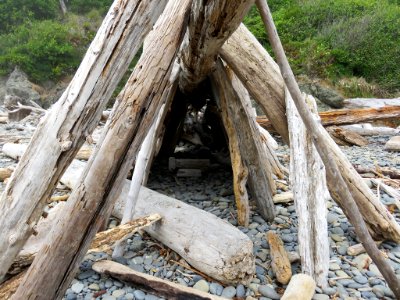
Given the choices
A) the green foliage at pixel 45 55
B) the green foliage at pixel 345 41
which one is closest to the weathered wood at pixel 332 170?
the green foliage at pixel 345 41


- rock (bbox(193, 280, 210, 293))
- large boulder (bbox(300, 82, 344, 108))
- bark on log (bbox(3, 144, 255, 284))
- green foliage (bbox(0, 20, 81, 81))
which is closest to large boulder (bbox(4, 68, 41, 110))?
green foliage (bbox(0, 20, 81, 81))

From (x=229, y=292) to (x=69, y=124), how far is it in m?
1.50

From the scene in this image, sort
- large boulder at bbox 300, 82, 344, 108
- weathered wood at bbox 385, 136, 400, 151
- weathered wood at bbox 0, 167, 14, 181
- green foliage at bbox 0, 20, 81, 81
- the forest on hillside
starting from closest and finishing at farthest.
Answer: weathered wood at bbox 0, 167, 14, 181 → weathered wood at bbox 385, 136, 400, 151 → large boulder at bbox 300, 82, 344, 108 → the forest on hillside → green foliage at bbox 0, 20, 81, 81

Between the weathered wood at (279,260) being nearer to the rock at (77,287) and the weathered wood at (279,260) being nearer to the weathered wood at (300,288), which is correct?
the weathered wood at (300,288)

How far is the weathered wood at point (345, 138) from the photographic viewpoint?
6.71m

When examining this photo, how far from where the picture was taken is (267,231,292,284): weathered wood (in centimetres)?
207

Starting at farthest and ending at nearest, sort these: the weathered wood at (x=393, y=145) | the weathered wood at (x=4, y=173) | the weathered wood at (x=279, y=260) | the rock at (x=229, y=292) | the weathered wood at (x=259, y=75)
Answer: the weathered wood at (x=393, y=145) → the weathered wood at (x=4, y=173) → the weathered wood at (x=259, y=75) → the weathered wood at (x=279, y=260) → the rock at (x=229, y=292)

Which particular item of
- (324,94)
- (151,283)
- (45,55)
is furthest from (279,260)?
(45,55)

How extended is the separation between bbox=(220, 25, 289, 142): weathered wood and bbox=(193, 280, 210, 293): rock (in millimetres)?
1350

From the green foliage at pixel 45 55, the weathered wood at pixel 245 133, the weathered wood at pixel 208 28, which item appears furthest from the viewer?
the green foliage at pixel 45 55

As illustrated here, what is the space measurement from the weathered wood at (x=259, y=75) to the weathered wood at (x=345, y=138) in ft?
16.1

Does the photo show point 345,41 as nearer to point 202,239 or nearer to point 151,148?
point 151,148

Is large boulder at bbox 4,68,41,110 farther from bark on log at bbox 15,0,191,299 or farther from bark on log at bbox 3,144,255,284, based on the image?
bark on log at bbox 15,0,191,299

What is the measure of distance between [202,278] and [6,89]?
49.9 ft
